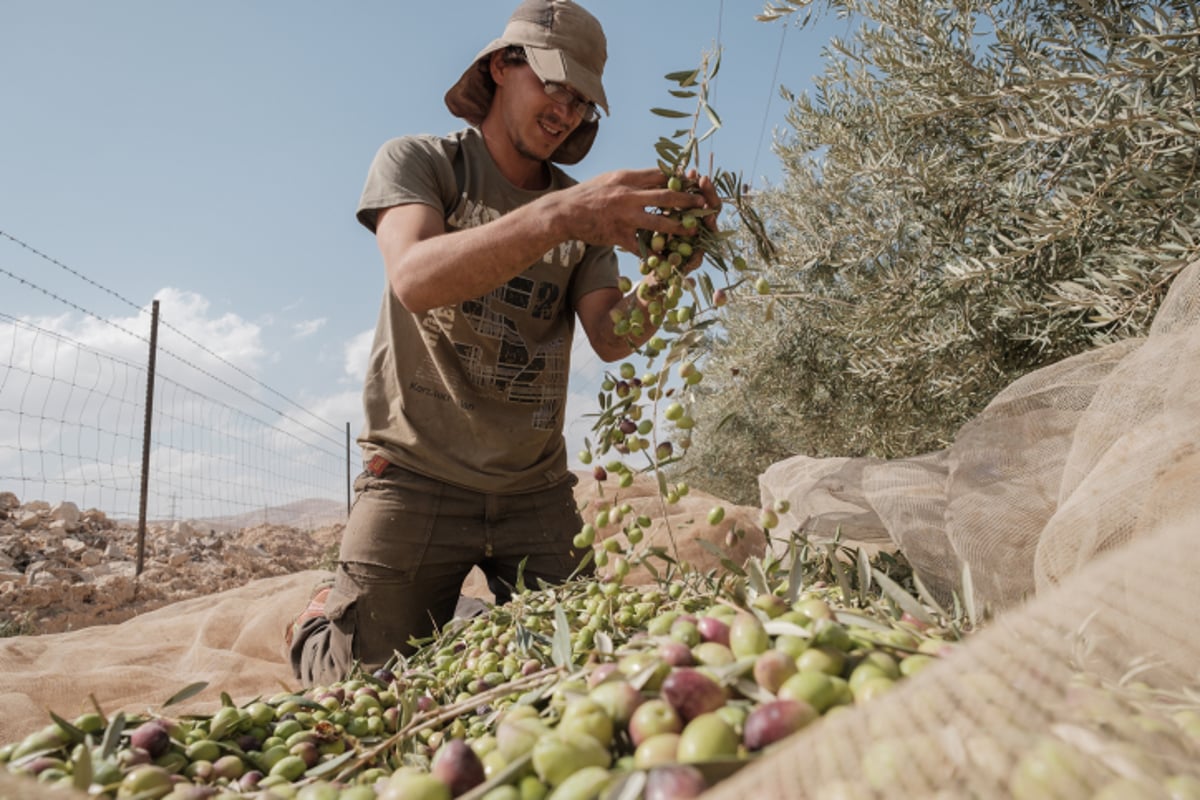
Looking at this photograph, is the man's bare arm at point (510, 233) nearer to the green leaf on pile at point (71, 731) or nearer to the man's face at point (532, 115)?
the man's face at point (532, 115)

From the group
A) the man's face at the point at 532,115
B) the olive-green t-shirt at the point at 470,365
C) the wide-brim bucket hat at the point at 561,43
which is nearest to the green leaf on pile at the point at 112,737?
the olive-green t-shirt at the point at 470,365

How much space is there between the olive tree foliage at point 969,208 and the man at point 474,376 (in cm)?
121

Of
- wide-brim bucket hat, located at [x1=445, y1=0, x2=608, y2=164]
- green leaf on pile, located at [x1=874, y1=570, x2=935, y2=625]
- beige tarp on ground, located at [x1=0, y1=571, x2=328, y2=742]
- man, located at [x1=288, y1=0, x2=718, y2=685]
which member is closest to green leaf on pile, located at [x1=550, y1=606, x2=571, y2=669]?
green leaf on pile, located at [x1=874, y1=570, x2=935, y2=625]

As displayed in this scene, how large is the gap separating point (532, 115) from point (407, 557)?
6.46 ft

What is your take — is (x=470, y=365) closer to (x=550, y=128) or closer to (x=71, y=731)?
(x=550, y=128)

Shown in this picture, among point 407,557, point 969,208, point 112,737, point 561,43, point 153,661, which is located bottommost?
point 153,661

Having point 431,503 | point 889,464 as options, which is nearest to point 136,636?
point 431,503

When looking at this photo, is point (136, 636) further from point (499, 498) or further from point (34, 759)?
point (34, 759)

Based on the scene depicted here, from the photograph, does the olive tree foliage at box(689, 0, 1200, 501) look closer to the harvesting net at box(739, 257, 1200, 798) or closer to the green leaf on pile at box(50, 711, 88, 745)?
the harvesting net at box(739, 257, 1200, 798)

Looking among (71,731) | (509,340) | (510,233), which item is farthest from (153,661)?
(71,731)

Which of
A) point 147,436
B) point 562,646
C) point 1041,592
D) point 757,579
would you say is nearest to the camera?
point 562,646

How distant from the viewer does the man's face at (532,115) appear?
10.1 ft

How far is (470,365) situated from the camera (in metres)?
3.30

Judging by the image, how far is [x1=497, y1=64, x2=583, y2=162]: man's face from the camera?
3.09 meters
